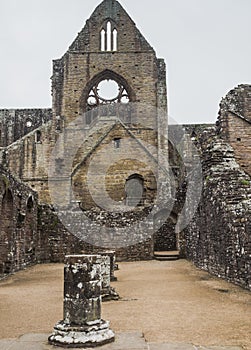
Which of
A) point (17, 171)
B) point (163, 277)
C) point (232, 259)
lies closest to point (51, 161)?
point (17, 171)

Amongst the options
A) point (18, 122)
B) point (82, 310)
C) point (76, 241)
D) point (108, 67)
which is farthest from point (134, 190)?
point (82, 310)

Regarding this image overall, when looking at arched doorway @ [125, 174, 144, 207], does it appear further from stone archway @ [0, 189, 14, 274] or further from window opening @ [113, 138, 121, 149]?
stone archway @ [0, 189, 14, 274]

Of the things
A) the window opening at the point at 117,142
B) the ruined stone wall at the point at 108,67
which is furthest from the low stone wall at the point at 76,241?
the ruined stone wall at the point at 108,67

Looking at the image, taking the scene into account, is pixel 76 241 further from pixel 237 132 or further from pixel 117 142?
pixel 237 132

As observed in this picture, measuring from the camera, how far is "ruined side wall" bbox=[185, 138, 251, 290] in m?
7.84

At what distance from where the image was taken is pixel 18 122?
32.5 metres

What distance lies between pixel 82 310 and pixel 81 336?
1.11ft

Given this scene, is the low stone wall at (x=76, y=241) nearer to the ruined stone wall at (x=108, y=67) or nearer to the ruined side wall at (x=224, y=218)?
the ruined side wall at (x=224, y=218)

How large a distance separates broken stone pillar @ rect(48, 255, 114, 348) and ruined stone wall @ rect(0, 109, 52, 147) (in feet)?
92.1

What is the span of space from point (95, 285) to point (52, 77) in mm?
22457

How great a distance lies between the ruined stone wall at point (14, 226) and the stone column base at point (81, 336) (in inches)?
276

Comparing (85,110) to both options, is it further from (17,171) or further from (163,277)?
(163,277)

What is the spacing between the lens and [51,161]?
75.4ft

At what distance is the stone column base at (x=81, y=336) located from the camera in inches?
166
